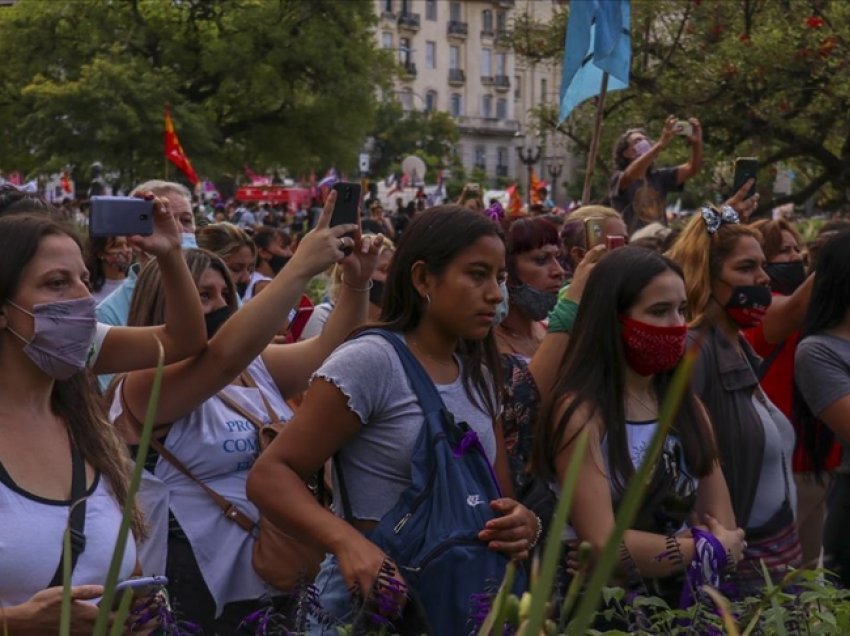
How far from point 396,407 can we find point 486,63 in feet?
308

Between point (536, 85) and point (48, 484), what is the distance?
10042cm

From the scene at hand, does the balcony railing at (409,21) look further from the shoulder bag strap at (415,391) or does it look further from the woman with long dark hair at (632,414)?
the shoulder bag strap at (415,391)

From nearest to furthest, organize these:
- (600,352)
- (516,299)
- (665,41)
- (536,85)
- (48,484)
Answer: (48,484) → (600,352) → (516,299) → (665,41) → (536,85)

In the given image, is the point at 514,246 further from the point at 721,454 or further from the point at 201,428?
the point at 201,428

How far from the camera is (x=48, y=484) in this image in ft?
9.93

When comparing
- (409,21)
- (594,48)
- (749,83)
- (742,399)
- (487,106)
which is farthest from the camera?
(487,106)

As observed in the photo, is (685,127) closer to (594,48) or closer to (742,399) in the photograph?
(594,48)

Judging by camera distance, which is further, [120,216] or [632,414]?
[632,414]

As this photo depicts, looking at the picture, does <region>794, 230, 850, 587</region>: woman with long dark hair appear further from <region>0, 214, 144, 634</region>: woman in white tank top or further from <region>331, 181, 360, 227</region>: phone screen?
<region>0, 214, 144, 634</region>: woman in white tank top

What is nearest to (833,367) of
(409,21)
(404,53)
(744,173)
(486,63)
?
(744,173)

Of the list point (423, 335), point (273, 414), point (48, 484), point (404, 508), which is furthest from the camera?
point (273, 414)

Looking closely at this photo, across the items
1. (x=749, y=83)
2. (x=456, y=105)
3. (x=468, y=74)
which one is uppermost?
(x=468, y=74)

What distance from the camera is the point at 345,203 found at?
3.77 m

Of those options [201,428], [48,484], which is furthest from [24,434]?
[201,428]
